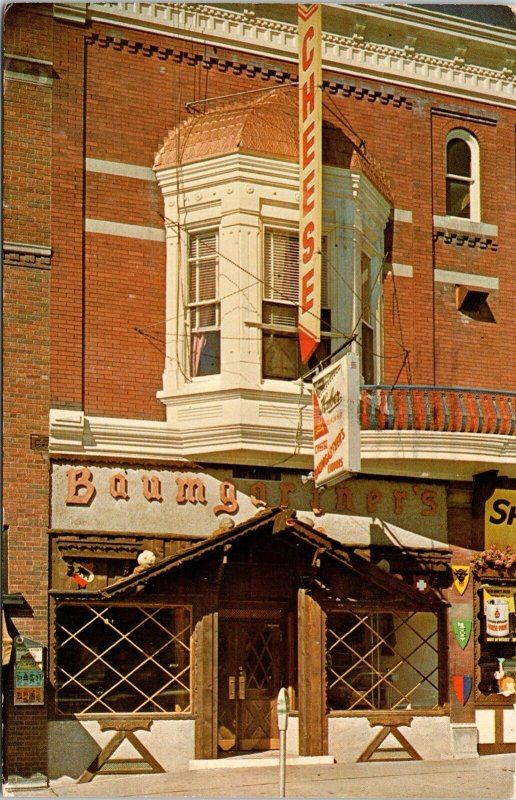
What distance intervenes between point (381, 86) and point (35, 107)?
4.99m

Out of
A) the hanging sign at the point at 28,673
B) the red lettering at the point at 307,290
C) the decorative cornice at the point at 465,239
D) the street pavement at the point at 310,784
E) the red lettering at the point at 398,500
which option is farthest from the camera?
the decorative cornice at the point at 465,239

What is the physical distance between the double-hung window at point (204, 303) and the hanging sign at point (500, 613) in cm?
499

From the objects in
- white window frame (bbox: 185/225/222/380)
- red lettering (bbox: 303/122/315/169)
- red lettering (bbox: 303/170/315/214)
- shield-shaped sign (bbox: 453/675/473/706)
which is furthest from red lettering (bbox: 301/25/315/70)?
shield-shaped sign (bbox: 453/675/473/706)

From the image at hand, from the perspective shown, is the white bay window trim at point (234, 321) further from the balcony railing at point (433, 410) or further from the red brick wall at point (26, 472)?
the red brick wall at point (26, 472)

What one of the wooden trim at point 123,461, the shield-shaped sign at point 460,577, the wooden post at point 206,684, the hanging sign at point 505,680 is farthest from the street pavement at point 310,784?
the wooden trim at point 123,461

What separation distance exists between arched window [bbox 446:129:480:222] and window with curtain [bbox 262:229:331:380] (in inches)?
118

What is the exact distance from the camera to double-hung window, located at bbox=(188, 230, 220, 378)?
17.3 metres

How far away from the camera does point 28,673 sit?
15.8 m

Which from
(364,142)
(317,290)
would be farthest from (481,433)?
(364,142)

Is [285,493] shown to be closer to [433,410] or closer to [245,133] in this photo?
[433,410]

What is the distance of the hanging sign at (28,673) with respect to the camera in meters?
15.7

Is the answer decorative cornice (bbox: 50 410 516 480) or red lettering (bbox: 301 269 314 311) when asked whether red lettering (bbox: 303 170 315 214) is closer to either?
red lettering (bbox: 301 269 314 311)

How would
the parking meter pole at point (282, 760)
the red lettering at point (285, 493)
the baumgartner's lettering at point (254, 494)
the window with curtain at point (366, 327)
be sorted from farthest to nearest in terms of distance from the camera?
the window with curtain at point (366, 327) < the red lettering at point (285, 493) < the baumgartner's lettering at point (254, 494) < the parking meter pole at point (282, 760)

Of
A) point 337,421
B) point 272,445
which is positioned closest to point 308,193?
point 337,421
